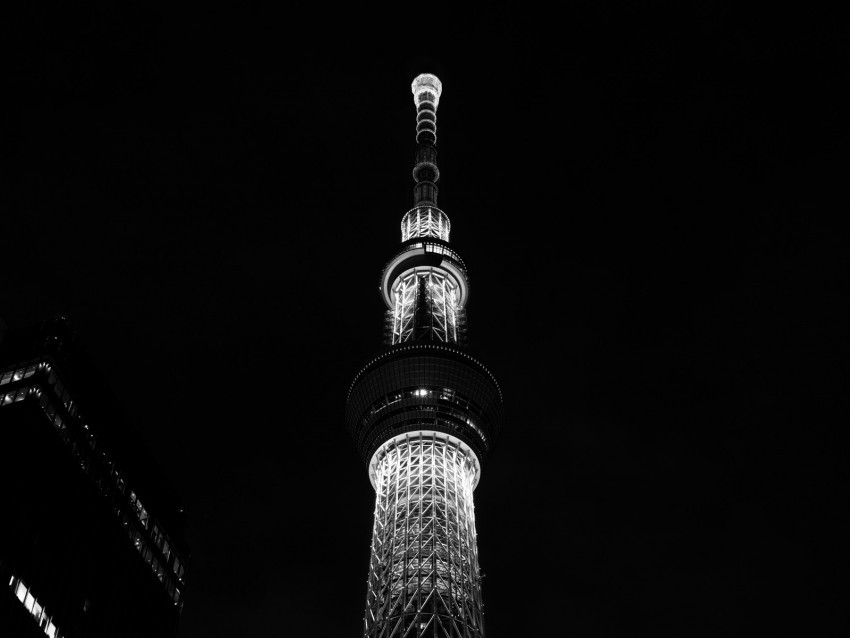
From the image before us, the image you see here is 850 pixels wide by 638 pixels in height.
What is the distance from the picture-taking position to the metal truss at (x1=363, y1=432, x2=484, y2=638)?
240 ft

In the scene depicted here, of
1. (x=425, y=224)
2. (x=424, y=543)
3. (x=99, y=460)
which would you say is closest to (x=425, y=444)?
(x=424, y=543)

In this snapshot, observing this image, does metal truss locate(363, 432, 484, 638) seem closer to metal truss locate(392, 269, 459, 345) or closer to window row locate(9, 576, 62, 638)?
metal truss locate(392, 269, 459, 345)

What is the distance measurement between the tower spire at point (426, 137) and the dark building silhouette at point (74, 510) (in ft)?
156

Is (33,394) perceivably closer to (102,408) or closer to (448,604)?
(102,408)

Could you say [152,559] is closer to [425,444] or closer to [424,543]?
[424,543]

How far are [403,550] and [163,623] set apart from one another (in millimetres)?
19398

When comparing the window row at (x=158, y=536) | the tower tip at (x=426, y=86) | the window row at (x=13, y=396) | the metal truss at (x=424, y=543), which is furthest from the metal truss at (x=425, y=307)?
the window row at (x=13, y=396)

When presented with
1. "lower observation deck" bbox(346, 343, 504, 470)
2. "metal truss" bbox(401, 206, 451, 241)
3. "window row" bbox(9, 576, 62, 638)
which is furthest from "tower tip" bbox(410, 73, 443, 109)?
"window row" bbox(9, 576, 62, 638)

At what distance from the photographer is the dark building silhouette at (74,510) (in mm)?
59969

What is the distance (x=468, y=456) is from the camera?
86875 mm

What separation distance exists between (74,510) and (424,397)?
32.1 m

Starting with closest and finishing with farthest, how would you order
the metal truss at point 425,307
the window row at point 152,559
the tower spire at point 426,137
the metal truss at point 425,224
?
1. the window row at point 152,559
2. the metal truss at point 425,307
3. the metal truss at point 425,224
4. the tower spire at point 426,137

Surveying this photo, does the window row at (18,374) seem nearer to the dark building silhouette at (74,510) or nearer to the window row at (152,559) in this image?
the dark building silhouette at (74,510)

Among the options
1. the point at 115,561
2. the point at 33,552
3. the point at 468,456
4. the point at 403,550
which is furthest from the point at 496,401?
the point at 33,552
